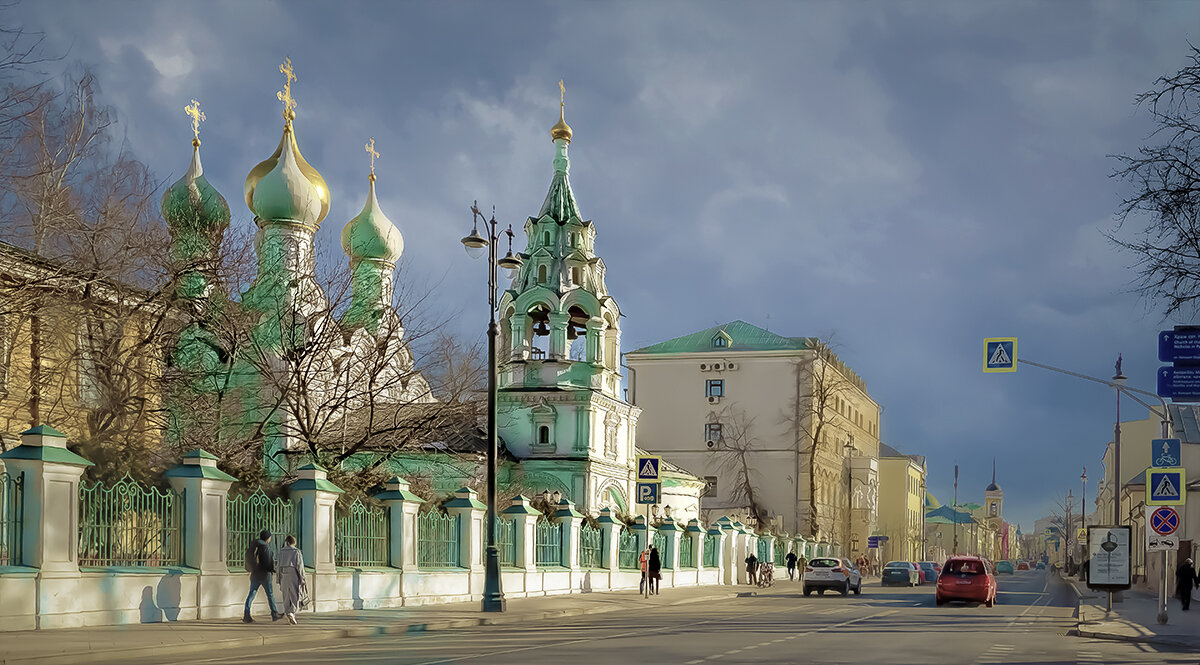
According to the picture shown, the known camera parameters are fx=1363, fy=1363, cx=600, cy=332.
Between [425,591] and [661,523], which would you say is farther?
[661,523]

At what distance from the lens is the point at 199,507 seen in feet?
72.1

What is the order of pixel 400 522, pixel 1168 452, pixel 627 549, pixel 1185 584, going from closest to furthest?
pixel 1168 452, pixel 400 522, pixel 1185 584, pixel 627 549

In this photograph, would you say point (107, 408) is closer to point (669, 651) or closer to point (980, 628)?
point (669, 651)

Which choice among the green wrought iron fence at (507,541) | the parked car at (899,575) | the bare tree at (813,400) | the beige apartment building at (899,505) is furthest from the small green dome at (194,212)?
the beige apartment building at (899,505)

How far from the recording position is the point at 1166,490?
85.4 feet

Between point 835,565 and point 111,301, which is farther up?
point 111,301

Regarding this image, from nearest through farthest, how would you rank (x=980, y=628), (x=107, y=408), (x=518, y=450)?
(x=980, y=628)
(x=107, y=408)
(x=518, y=450)

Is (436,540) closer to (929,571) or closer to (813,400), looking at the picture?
(929,571)

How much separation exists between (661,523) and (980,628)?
22535 mm

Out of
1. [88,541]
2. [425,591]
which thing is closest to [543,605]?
[425,591]

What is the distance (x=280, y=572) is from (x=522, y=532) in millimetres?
12462

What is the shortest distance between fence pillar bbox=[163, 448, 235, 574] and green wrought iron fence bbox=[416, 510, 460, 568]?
7.25 m

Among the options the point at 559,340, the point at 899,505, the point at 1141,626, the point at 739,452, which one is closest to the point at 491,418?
the point at 1141,626

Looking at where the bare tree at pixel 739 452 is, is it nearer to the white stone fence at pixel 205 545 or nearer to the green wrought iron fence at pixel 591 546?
the green wrought iron fence at pixel 591 546
